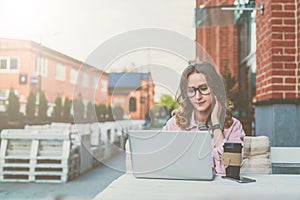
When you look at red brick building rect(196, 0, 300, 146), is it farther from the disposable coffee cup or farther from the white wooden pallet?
the white wooden pallet

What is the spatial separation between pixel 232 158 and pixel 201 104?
0.53 m

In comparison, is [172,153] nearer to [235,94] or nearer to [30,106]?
[235,94]

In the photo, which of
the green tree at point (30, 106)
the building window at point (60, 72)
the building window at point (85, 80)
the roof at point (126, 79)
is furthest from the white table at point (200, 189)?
the green tree at point (30, 106)

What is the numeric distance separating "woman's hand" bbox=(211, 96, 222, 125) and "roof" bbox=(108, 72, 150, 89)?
19.9 inches

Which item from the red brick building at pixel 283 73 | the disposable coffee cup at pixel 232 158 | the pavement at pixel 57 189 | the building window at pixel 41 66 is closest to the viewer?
the disposable coffee cup at pixel 232 158

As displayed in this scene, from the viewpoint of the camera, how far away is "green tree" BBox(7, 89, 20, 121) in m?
4.04

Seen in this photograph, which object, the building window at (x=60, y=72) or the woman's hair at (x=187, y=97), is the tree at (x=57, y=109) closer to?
the building window at (x=60, y=72)

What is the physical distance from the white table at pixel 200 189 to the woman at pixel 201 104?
1.51 ft

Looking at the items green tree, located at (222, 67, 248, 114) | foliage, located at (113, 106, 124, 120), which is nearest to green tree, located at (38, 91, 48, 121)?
green tree, located at (222, 67, 248, 114)

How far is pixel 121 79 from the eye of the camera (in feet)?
6.78

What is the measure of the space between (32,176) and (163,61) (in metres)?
2.22

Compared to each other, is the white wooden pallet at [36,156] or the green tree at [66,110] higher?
the green tree at [66,110]

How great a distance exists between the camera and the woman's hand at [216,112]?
66.4 inches

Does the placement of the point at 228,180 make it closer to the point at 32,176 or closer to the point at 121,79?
the point at 121,79
